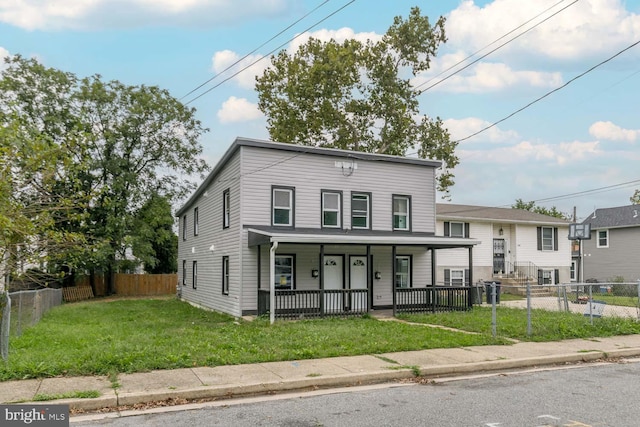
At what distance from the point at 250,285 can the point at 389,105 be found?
1888 centimetres

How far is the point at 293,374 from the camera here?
8.17m

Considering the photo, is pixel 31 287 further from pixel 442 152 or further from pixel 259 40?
pixel 442 152

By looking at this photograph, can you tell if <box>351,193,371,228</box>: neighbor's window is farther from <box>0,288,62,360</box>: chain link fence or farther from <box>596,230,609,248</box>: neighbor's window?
<box>596,230,609,248</box>: neighbor's window

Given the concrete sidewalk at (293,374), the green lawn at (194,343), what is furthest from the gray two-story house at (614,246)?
the concrete sidewalk at (293,374)

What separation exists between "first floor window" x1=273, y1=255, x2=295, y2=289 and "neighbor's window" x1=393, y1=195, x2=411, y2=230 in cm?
448

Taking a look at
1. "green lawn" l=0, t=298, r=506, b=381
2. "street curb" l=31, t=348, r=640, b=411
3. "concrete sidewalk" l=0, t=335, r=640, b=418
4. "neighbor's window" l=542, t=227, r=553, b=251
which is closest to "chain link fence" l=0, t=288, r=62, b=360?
"green lawn" l=0, t=298, r=506, b=381

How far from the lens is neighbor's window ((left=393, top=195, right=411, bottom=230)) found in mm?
19969

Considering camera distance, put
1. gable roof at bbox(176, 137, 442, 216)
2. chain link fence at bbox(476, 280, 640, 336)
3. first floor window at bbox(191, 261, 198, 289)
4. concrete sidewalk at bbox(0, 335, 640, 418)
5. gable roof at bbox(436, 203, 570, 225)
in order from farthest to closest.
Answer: gable roof at bbox(436, 203, 570, 225) → first floor window at bbox(191, 261, 198, 289) → gable roof at bbox(176, 137, 442, 216) → chain link fence at bbox(476, 280, 640, 336) → concrete sidewalk at bbox(0, 335, 640, 418)

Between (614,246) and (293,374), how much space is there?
35.5 meters

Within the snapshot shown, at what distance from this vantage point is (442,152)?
105 ft

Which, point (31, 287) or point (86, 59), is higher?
point (86, 59)

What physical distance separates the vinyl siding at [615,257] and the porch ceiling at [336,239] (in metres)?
23.0

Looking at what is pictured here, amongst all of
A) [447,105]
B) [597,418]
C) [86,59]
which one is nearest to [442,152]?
[447,105]

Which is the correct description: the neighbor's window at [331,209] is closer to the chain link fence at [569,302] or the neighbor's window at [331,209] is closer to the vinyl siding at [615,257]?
the chain link fence at [569,302]
